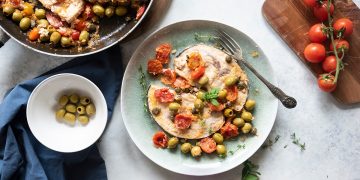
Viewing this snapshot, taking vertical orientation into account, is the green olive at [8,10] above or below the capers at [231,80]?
above

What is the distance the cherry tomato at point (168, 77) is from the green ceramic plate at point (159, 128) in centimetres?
5

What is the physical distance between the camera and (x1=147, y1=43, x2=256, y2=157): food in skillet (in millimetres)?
3039

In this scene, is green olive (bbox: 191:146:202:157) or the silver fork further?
green olive (bbox: 191:146:202:157)

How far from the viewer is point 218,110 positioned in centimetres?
304

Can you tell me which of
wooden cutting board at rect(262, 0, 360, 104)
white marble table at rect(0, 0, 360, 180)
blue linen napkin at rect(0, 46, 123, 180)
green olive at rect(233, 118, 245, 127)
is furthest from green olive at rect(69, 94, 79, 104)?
wooden cutting board at rect(262, 0, 360, 104)

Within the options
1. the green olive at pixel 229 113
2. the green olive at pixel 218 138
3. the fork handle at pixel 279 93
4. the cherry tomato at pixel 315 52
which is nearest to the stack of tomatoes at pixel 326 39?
the cherry tomato at pixel 315 52

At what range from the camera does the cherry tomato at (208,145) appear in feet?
10.0

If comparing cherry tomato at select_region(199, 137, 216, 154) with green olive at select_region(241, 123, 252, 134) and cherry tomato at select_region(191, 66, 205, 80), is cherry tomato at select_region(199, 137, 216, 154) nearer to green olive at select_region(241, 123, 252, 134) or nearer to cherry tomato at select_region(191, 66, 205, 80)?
green olive at select_region(241, 123, 252, 134)

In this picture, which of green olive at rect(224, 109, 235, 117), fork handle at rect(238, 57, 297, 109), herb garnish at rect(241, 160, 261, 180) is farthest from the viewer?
herb garnish at rect(241, 160, 261, 180)

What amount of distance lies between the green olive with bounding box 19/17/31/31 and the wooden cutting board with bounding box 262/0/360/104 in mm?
1487

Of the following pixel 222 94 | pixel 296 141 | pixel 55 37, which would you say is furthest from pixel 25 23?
pixel 296 141

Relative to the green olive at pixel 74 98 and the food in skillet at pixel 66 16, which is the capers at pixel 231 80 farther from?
the green olive at pixel 74 98

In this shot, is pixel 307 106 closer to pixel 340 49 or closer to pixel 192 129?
pixel 340 49

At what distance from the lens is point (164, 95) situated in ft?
10.0
